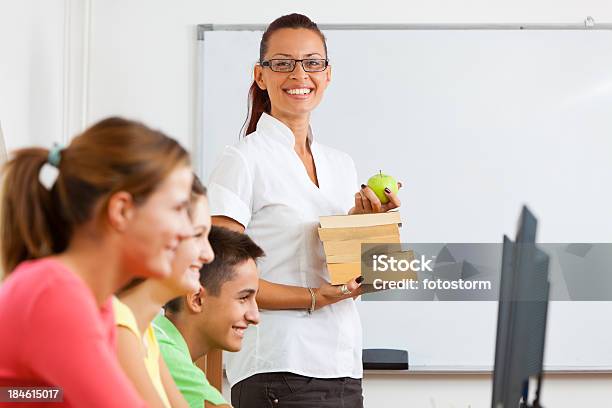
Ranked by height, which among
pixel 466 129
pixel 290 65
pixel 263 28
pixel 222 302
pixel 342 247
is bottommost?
pixel 222 302

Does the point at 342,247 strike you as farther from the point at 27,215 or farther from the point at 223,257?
the point at 27,215

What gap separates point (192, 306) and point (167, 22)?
1.83 metres

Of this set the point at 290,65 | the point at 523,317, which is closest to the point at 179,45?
the point at 290,65

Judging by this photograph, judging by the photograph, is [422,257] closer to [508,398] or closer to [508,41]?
[508,41]

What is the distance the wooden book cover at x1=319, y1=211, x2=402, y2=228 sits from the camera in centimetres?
186

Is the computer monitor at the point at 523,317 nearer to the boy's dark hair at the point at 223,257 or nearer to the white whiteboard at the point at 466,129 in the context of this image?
the boy's dark hair at the point at 223,257

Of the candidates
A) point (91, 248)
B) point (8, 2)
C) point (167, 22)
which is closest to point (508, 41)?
point (167, 22)

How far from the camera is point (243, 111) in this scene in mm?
3342

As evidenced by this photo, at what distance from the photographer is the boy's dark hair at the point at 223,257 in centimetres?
179

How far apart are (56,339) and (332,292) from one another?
1037 mm

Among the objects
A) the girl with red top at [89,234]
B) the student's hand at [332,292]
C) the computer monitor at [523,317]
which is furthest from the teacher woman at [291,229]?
the girl with red top at [89,234]

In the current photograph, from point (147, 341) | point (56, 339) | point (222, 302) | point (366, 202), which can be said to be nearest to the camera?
point (56, 339)

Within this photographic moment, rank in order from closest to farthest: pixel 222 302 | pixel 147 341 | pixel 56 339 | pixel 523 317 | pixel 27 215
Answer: pixel 56 339 → pixel 27 215 → pixel 523 317 → pixel 147 341 → pixel 222 302

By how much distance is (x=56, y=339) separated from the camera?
2.79ft
